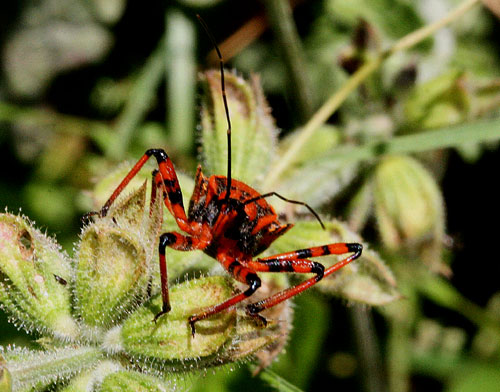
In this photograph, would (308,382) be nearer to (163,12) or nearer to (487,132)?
(487,132)

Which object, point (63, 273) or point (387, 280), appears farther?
point (387, 280)

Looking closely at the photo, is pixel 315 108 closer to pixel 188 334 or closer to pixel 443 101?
pixel 443 101

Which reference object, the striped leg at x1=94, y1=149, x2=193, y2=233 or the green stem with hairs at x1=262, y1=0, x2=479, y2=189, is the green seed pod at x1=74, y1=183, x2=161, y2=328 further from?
the green stem with hairs at x1=262, y1=0, x2=479, y2=189

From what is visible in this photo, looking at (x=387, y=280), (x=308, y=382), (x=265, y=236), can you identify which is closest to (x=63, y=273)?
(x=265, y=236)

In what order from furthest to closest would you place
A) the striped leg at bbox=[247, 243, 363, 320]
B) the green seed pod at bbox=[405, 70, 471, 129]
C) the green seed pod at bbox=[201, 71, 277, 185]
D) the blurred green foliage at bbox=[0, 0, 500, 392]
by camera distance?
1. the blurred green foliage at bbox=[0, 0, 500, 392]
2. the green seed pod at bbox=[405, 70, 471, 129]
3. the green seed pod at bbox=[201, 71, 277, 185]
4. the striped leg at bbox=[247, 243, 363, 320]

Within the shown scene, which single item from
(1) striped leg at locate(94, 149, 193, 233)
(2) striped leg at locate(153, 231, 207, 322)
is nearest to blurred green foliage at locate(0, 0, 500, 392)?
(1) striped leg at locate(94, 149, 193, 233)

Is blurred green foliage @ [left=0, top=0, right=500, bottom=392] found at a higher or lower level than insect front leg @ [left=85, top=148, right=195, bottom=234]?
higher
